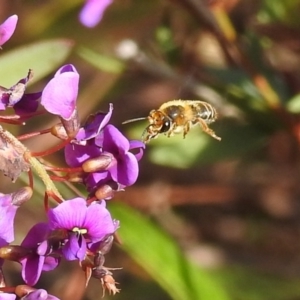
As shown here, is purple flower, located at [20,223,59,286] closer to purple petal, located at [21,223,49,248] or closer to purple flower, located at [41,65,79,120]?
purple petal, located at [21,223,49,248]

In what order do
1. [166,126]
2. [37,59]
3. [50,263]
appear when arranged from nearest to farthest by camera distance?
[50,263]
[166,126]
[37,59]

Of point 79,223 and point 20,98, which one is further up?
point 20,98

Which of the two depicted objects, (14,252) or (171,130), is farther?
(171,130)

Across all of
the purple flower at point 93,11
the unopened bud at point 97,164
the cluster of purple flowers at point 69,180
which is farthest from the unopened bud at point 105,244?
the purple flower at point 93,11

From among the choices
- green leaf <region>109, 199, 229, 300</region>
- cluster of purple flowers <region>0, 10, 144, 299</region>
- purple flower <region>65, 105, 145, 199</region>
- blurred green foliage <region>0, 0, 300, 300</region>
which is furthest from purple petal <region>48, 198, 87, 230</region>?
green leaf <region>109, 199, 229, 300</region>

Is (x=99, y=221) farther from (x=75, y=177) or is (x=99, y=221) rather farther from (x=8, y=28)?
(x=8, y=28)

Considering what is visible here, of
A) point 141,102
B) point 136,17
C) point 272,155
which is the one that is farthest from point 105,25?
point 272,155

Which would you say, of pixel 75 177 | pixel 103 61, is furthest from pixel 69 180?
pixel 103 61

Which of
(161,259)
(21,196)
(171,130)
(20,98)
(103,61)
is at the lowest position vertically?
(161,259)
